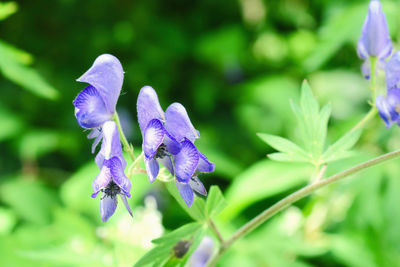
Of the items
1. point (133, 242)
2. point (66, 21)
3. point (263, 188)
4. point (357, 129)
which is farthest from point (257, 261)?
point (66, 21)

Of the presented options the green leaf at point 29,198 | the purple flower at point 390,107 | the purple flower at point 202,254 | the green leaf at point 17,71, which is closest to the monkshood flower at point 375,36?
the purple flower at point 390,107

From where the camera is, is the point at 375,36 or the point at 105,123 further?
the point at 375,36

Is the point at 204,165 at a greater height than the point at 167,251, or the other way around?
the point at 204,165

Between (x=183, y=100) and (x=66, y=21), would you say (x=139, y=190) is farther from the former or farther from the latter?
(x=66, y=21)

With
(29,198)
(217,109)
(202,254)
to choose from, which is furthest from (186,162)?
(217,109)

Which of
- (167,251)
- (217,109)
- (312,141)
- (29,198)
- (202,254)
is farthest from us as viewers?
(217,109)

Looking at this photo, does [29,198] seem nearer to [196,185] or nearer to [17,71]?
[17,71]

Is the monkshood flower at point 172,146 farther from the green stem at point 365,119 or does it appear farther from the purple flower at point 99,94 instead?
the green stem at point 365,119
